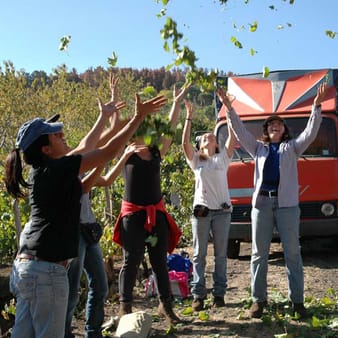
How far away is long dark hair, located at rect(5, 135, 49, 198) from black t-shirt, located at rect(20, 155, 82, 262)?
70 mm

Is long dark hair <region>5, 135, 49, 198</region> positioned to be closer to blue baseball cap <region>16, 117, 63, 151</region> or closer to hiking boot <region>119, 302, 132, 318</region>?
blue baseball cap <region>16, 117, 63, 151</region>

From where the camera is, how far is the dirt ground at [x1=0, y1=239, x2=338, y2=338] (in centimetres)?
432

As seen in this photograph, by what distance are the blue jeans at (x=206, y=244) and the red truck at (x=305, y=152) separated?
83.0 inches

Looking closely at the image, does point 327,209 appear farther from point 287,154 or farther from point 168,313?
point 168,313

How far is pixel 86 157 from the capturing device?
263 centimetres

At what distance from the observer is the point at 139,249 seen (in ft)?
14.5

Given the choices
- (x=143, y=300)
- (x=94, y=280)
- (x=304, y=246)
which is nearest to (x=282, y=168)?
(x=94, y=280)

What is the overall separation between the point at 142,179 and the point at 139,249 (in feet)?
2.09

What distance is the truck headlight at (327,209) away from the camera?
691 cm

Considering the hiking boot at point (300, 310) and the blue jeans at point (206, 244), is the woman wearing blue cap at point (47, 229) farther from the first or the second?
the hiking boot at point (300, 310)

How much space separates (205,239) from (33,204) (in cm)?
249

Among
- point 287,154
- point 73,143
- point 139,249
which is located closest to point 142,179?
point 139,249

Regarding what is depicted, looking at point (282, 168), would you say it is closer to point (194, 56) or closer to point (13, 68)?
point (194, 56)

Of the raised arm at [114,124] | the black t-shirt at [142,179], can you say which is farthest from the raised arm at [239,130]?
the raised arm at [114,124]
